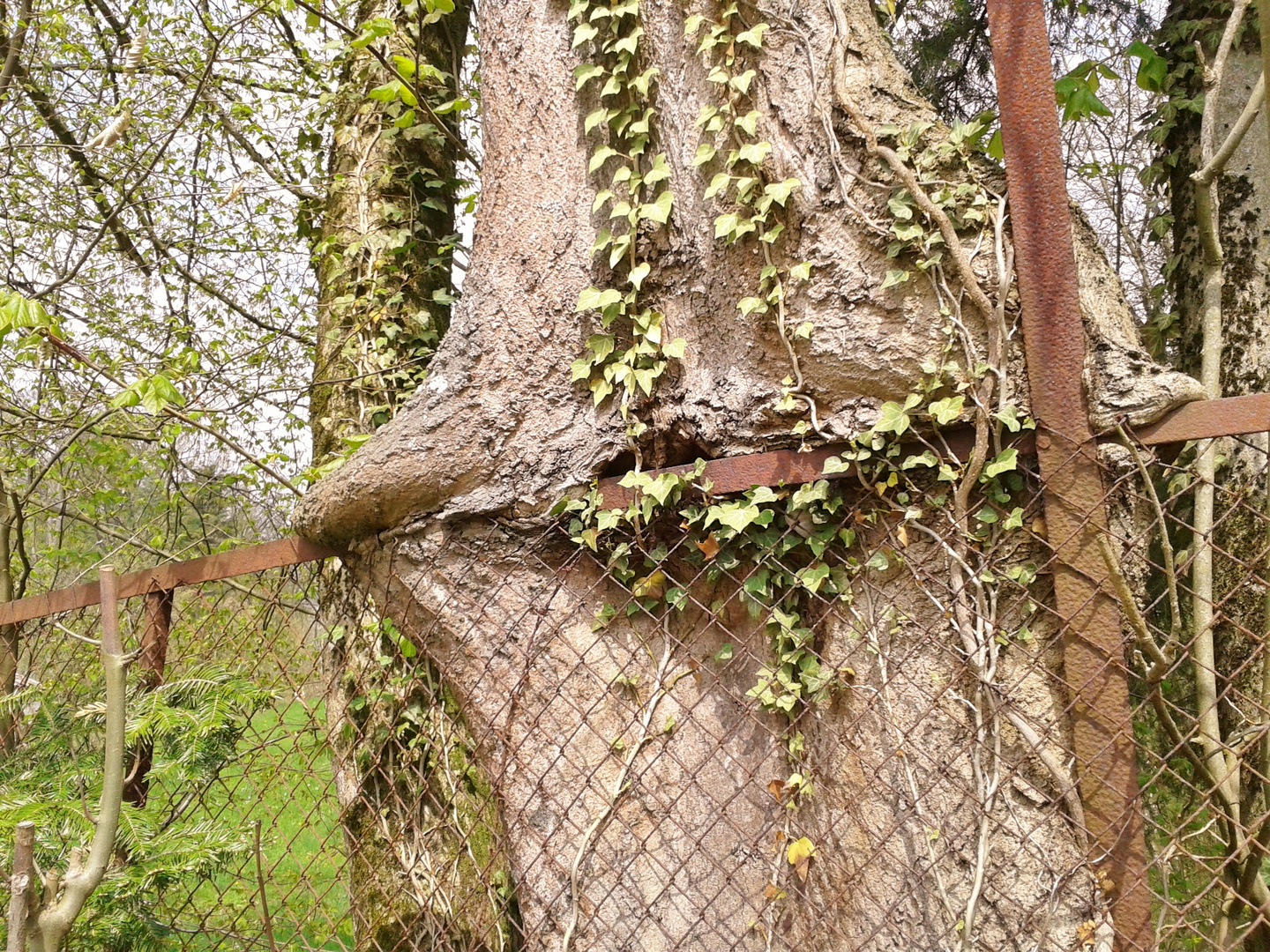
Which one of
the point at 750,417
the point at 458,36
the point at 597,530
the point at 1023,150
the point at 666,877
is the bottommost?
the point at 666,877

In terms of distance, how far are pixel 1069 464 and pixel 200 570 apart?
238 centimetres

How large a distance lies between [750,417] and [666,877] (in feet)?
3.90

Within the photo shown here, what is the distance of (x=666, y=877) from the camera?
2.10m

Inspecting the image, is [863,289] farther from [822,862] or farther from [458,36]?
[458,36]

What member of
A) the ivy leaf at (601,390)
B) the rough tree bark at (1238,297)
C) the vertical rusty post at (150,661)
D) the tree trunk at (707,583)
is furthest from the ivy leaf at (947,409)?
the vertical rusty post at (150,661)

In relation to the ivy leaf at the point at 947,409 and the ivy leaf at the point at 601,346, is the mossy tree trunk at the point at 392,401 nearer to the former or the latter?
the ivy leaf at the point at 601,346

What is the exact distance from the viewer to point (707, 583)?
217 centimetres

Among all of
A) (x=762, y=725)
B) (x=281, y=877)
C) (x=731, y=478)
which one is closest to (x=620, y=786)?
(x=762, y=725)

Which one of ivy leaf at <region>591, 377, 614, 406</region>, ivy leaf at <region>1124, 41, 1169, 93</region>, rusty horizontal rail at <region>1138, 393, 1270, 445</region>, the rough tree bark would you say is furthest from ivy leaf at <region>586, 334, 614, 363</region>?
the rough tree bark

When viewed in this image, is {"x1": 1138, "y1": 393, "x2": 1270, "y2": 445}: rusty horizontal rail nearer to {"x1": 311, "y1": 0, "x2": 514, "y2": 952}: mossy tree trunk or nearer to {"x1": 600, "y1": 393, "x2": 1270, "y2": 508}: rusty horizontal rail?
{"x1": 600, "y1": 393, "x2": 1270, "y2": 508}: rusty horizontal rail

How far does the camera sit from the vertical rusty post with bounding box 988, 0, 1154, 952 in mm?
1644

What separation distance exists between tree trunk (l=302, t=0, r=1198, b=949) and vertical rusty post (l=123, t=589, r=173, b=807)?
67 centimetres

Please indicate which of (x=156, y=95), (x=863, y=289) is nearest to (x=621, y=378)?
(x=863, y=289)

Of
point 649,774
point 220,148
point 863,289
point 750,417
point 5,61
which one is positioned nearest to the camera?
→ point 863,289
